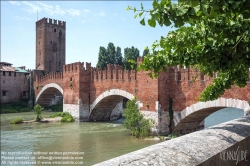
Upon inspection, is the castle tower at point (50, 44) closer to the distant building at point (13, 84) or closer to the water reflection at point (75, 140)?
the distant building at point (13, 84)

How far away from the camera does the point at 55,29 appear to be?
42281mm

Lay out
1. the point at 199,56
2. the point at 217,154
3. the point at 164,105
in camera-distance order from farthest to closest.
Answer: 1. the point at 164,105
2. the point at 199,56
3. the point at 217,154

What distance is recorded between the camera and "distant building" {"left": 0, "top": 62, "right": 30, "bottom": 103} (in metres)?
33.8

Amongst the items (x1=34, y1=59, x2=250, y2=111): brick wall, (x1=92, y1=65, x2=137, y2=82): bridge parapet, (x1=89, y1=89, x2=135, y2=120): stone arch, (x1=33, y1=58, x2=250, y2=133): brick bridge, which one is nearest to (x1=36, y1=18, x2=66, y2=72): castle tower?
(x1=33, y1=58, x2=250, y2=133): brick bridge

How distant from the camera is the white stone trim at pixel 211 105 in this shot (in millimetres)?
11091

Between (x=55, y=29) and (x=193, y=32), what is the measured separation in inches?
1638

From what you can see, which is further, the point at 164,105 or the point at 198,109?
the point at 164,105

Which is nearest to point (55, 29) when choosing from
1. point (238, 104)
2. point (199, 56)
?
point (238, 104)

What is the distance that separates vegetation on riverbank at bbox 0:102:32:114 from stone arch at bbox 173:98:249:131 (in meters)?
23.4

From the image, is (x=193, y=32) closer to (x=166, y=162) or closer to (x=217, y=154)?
(x=217, y=154)

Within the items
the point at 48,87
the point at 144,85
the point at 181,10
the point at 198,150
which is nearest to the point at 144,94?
the point at 144,85

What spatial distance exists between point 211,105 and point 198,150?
32.9 feet

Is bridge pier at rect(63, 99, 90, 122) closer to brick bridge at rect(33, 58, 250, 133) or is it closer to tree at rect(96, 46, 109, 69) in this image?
brick bridge at rect(33, 58, 250, 133)

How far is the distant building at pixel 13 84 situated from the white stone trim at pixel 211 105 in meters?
27.6
